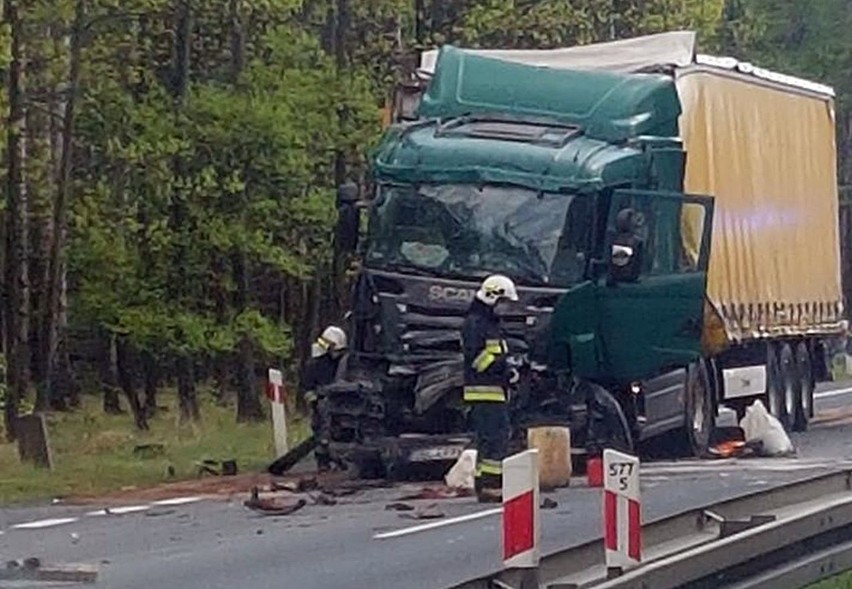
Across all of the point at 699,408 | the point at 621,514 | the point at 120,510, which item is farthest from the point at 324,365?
the point at 621,514

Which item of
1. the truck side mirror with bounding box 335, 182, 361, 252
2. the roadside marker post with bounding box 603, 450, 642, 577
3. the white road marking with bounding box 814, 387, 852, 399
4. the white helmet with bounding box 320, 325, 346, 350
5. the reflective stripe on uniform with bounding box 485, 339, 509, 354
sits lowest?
the roadside marker post with bounding box 603, 450, 642, 577

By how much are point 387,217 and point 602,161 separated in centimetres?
197

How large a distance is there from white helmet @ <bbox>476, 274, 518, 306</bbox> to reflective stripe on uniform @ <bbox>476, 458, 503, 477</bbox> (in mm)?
1227

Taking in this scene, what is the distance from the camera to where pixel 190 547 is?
53.1ft

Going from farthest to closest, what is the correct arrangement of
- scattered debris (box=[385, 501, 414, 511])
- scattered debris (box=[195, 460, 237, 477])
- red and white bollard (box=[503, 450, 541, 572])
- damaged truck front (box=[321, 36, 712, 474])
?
scattered debris (box=[195, 460, 237, 477]), damaged truck front (box=[321, 36, 712, 474]), scattered debris (box=[385, 501, 414, 511]), red and white bollard (box=[503, 450, 541, 572])

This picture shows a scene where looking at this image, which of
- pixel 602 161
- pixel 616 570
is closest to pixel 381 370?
pixel 602 161

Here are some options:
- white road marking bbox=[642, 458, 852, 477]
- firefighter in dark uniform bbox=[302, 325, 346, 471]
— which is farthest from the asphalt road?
firefighter in dark uniform bbox=[302, 325, 346, 471]

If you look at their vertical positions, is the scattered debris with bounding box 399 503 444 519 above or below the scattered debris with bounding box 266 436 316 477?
below

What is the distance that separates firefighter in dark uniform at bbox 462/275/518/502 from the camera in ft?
61.9

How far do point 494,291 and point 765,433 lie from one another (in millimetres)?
6226

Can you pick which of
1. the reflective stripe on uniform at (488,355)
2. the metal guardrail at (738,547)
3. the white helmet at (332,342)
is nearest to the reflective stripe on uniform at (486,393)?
the reflective stripe on uniform at (488,355)

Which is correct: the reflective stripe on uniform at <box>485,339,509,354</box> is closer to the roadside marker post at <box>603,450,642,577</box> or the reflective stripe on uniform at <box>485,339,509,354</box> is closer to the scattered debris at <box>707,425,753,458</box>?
the scattered debris at <box>707,425,753,458</box>

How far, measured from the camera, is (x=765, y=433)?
80.6 feet

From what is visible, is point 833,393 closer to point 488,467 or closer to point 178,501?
point 178,501
